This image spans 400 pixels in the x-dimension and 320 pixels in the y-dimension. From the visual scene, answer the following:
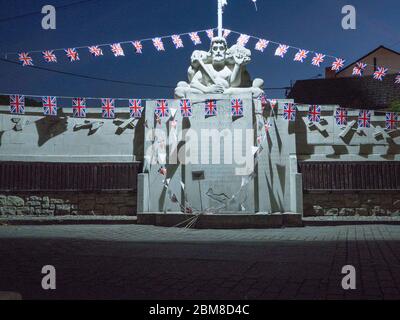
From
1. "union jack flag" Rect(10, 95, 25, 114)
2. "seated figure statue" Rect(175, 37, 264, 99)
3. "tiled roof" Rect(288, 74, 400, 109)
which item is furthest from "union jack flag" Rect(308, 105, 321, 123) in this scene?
"tiled roof" Rect(288, 74, 400, 109)

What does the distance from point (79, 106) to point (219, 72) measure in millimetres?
4778

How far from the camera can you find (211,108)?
14320 mm

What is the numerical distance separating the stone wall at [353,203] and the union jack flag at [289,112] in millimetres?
2643

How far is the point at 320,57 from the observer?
13.9 meters

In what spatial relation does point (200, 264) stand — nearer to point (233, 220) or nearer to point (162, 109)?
point (233, 220)

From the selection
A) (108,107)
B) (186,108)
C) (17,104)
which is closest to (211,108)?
(186,108)

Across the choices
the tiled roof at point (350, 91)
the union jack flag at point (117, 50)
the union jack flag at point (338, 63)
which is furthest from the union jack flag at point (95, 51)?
the tiled roof at point (350, 91)

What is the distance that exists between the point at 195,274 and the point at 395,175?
10813mm

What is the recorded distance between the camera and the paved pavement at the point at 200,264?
5109 mm

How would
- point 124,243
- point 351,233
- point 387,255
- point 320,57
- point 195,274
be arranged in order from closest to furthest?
point 195,274 < point 387,255 < point 124,243 < point 351,233 < point 320,57

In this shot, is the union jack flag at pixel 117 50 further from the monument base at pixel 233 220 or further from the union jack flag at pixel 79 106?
the monument base at pixel 233 220

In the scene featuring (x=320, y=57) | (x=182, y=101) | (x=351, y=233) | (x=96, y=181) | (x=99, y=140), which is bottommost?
(x=351, y=233)
